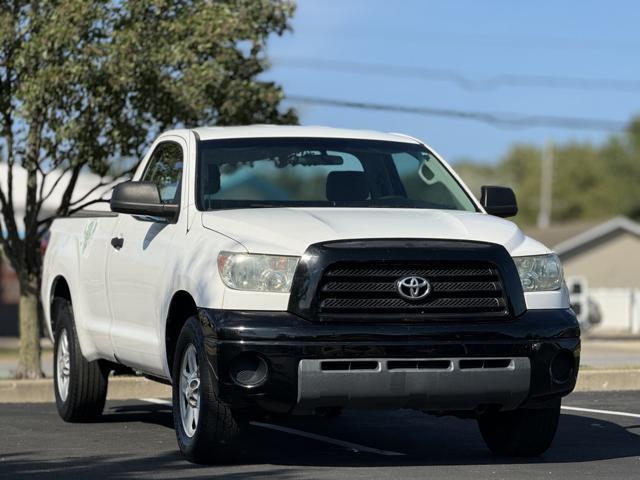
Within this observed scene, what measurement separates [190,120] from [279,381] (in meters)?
8.04

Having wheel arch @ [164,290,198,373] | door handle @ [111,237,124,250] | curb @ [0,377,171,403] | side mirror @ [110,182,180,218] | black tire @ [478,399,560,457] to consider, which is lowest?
curb @ [0,377,171,403]

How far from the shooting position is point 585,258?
61406 mm

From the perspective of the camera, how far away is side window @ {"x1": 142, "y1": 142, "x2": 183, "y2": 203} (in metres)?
9.89

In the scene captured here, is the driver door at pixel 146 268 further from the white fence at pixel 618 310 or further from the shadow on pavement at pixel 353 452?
the white fence at pixel 618 310

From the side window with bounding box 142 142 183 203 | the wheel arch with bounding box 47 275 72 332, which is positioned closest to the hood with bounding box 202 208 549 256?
the side window with bounding box 142 142 183 203

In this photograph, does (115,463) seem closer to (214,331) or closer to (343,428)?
(214,331)

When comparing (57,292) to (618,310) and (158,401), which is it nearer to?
(158,401)

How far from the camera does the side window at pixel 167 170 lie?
32.4ft

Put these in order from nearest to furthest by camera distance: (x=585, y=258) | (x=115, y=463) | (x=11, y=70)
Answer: (x=115, y=463), (x=11, y=70), (x=585, y=258)

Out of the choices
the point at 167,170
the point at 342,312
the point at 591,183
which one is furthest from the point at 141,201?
the point at 591,183


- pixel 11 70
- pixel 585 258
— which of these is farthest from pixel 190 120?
pixel 585 258

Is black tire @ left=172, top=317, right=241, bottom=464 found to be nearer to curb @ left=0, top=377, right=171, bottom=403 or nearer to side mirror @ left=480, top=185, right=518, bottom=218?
side mirror @ left=480, top=185, right=518, bottom=218

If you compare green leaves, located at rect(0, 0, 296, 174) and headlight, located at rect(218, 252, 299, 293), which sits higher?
green leaves, located at rect(0, 0, 296, 174)

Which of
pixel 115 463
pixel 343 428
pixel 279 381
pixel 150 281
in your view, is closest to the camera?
pixel 279 381
